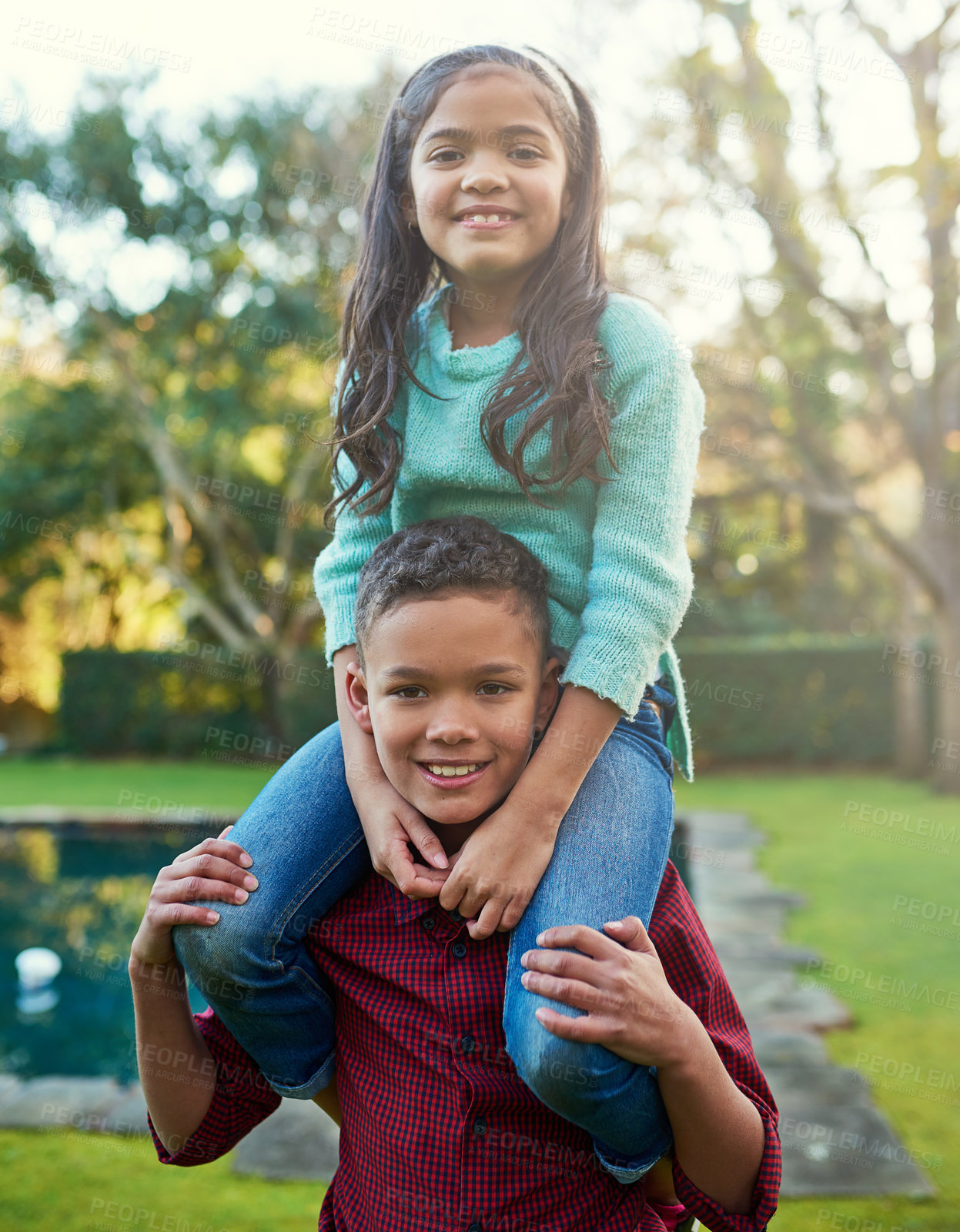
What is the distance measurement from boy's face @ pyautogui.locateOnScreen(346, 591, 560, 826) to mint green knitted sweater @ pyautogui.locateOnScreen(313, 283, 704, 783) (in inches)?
4.4

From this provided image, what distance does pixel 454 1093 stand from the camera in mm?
1465

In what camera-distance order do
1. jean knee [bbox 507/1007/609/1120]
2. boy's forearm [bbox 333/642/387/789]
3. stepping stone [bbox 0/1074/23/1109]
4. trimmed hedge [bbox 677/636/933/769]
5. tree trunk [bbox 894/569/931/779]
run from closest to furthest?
jean knee [bbox 507/1007/609/1120] → boy's forearm [bbox 333/642/387/789] → stepping stone [bbox 0/1074/23/1109] → tree trunk [bbox 894/569/931/779] → trimmed hedge [bbox 677/636/933/769]

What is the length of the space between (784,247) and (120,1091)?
29.9 ft

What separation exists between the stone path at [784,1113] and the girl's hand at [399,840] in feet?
6.53

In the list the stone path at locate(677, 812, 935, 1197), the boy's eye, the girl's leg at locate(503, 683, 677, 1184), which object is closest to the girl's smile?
the boy's eye

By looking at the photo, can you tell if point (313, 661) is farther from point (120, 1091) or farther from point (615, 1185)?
point (615, 1185)

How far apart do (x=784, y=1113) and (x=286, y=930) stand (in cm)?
258

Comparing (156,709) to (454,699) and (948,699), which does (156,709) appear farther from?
(454,699)

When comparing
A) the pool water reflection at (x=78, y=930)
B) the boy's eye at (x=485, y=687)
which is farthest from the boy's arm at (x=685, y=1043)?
the pool water reflection at (x=78, y=930)

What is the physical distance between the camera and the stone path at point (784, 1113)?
3023 millimetres

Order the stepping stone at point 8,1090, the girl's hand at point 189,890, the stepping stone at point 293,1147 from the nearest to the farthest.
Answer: the girl's hand at point 189,890 → the stepping stone at point 293,1147 → the stepping stone at point 8,1090

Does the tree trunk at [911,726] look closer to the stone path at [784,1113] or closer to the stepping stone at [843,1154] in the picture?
the stone path at [784,1113]

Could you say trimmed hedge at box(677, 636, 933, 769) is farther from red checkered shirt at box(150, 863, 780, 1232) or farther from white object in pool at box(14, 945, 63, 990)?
red checkered shirt at box(150, 863, 780, 1232)

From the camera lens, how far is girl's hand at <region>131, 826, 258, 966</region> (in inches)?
59.4
